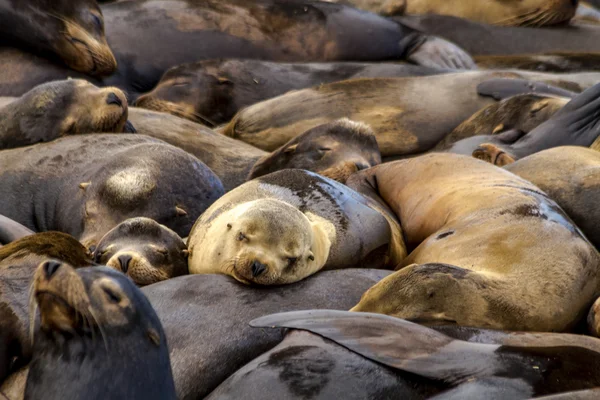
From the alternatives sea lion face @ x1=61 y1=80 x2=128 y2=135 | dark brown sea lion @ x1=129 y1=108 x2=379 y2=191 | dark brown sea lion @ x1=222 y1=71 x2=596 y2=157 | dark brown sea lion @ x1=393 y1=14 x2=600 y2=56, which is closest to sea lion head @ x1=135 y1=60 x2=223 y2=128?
dark brown sea lion @ x1=222 y1=71 x2=596 y2=157

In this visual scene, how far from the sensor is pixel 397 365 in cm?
299

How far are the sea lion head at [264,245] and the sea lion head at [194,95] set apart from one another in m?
3.14

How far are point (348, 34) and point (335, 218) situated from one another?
4.14m

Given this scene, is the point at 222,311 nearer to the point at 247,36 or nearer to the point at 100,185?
the point at 100,185

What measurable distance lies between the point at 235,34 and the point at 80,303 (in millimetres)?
5650

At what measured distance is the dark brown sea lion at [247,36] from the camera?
792cm

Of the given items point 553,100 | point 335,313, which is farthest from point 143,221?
point 553,100

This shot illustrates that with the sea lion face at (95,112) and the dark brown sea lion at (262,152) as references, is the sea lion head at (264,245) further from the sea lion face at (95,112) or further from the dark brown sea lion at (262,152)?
the sea lion face at (95,112)

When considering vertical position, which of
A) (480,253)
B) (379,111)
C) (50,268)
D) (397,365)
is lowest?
(379,111)

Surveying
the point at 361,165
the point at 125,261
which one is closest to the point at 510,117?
the point at 361,165

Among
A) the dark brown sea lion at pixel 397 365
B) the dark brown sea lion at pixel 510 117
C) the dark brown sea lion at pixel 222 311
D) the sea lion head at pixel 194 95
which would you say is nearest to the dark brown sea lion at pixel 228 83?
the sea lion head at pixel 194 95

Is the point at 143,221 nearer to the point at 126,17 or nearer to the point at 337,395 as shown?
the point at 337,395

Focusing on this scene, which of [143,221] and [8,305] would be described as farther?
[143,221]

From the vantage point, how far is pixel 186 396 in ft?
10.8
